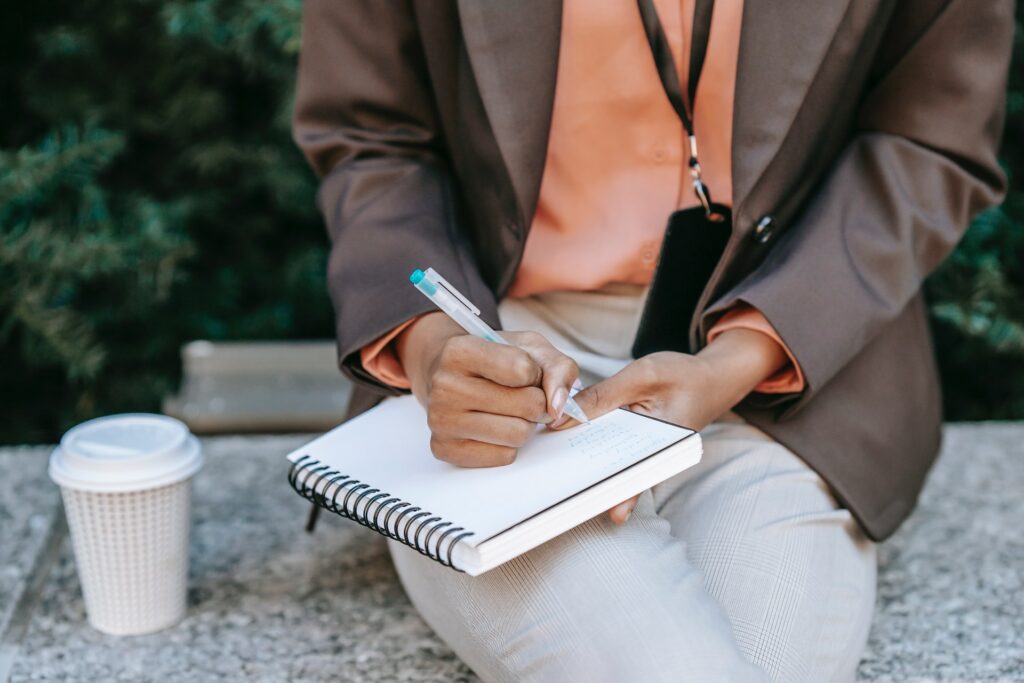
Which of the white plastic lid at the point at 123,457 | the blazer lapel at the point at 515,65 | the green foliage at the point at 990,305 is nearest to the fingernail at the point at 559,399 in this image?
the blazer lapel at the point at 515,65

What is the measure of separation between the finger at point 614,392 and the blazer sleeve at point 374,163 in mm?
219

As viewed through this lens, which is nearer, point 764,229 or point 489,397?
point 489,397

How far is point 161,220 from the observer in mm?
2486

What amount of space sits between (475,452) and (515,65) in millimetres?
514

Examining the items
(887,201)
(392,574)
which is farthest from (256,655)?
(887,201)

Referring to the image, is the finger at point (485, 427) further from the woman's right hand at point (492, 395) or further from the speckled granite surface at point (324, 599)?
the speckled granite surface at point (324, 599)

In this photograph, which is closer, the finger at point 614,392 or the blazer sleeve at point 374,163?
the finger at point 614,392

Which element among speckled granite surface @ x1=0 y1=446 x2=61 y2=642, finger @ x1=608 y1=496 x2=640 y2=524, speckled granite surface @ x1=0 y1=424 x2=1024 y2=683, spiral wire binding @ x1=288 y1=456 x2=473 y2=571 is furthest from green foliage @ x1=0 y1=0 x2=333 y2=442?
finger @ x1=608 y1=496 x2=640 y2=524

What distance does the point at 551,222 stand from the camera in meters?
1.58

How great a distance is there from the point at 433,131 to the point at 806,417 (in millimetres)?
666

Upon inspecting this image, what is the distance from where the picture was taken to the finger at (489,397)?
1167 mm

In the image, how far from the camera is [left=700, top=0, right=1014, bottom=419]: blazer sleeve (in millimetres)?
1430

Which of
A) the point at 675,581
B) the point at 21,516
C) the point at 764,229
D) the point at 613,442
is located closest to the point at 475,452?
the point at 613,442

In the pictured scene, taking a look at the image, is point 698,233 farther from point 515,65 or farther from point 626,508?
point 626,508
